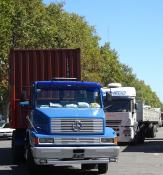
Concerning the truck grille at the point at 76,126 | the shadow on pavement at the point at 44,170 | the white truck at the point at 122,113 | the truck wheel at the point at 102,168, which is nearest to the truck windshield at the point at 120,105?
the white truck at the point at 122,113

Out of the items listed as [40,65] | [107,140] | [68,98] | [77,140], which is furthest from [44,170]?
[40,65]

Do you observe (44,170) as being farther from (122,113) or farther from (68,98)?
(122,113)

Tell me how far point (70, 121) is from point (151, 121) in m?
22.7

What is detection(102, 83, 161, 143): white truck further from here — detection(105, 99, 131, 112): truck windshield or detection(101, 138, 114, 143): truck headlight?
detection(101, 138, 114, 143): truck headlight

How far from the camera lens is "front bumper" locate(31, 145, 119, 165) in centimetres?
1489

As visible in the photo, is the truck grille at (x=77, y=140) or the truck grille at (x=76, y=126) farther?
the truck grille at (x=76, y=126)

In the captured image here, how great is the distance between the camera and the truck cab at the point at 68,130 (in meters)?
15.0

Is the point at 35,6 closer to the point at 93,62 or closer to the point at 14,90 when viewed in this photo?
the point at 93,62

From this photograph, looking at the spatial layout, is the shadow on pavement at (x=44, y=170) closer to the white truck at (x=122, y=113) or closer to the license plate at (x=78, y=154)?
the license plate at (x=78, y=154)

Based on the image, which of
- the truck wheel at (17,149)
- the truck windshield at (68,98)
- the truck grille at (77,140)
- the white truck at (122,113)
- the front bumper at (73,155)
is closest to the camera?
the front bumper at (73,155)

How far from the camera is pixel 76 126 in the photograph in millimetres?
15406

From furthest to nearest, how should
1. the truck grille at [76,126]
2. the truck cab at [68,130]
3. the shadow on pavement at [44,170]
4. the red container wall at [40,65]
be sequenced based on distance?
the red container wall at [40,65] < the shadow on pavement at [44,170] < the truck grille at [76,126] < the truck cab at [68,130]

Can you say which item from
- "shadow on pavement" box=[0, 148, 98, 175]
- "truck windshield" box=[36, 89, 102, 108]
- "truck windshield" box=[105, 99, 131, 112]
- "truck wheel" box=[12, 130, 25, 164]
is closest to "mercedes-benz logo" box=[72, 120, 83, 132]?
"truck windshield" box=[36, 89, 102, 108]

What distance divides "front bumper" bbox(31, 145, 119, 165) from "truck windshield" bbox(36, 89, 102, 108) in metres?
1.56
